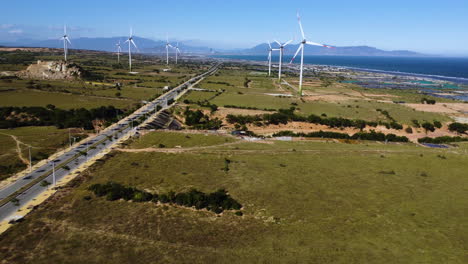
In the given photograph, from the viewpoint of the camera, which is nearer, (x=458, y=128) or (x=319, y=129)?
(x=319, y=129)

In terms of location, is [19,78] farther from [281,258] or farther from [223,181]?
[281,258]

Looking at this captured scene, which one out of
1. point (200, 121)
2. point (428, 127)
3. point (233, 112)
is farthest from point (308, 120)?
point (428, 127)

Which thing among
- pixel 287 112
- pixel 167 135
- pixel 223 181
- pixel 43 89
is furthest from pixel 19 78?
pixel 223 181

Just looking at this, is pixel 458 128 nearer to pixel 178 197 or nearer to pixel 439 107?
pixel 439 107

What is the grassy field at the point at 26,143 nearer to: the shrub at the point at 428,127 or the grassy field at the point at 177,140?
the grassy field at the point at 177,140

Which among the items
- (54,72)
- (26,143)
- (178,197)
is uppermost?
(54,72)
